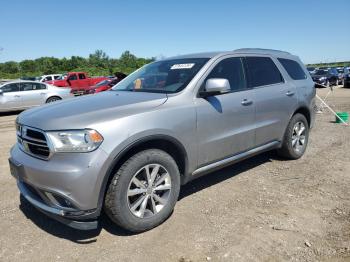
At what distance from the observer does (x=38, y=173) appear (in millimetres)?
3141

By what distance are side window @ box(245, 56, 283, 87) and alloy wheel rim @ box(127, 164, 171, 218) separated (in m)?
1.97

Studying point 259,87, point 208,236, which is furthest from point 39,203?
point 259,87

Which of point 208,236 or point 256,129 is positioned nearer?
point 208,236

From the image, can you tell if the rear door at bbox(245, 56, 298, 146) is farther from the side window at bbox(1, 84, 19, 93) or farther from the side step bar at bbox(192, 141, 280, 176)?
the side window at bbox(1, 84, 19, 93)

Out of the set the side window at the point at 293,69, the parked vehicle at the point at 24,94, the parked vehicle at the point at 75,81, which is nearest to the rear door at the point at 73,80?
the parked vehicle at the point at 75,81

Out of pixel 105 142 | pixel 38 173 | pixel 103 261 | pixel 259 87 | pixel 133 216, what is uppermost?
pixel 259 87

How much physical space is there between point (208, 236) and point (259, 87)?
236 cm

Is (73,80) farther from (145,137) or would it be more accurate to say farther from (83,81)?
(145,137)

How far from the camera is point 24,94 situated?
14.2 m

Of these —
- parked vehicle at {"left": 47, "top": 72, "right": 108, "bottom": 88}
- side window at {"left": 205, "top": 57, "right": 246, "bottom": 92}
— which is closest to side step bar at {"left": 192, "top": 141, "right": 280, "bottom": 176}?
side window at {"left": 205, "top": 57, "right": 246, "bottom": 92}

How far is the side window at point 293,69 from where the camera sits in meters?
5.66

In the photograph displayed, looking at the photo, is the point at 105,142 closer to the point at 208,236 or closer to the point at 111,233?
the point at 111,233

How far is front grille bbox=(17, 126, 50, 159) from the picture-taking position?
317 centimetres

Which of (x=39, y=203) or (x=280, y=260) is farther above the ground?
(x=39, y=203)
